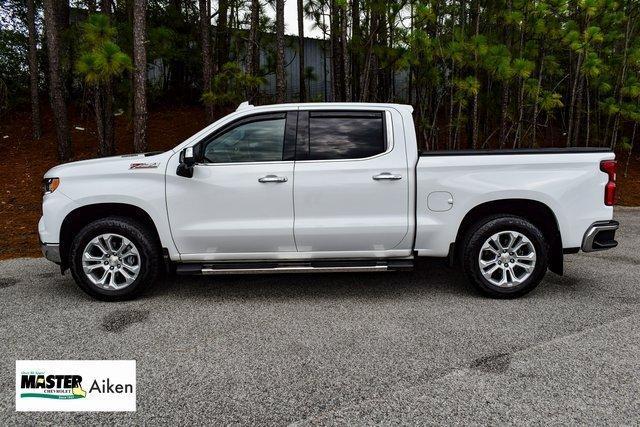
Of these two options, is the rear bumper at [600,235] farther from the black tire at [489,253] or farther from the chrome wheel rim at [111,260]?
the chrome wheel rim at [111,260]

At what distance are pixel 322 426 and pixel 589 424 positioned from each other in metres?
1.43

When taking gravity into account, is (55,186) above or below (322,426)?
above

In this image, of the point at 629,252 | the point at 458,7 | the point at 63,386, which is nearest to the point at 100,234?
the point at 63,386

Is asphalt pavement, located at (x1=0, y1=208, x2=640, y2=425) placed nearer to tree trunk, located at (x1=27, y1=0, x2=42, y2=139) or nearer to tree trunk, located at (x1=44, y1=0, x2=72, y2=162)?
tree trunk, located at (x1=44, y1=0, x2=72, y2=162)

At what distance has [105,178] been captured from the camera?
4387 mm

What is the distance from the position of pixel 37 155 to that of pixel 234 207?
11.5 m

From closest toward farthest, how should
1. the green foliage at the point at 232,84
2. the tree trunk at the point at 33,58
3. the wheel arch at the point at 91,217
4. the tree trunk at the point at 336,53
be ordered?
1. the wheel arch at the point at 91,217
2. the green foliage at the point at 232,84
3. the tree trunk at the point at 336,53
4. the tree trunk at the point at 33,58

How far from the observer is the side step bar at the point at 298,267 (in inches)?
169

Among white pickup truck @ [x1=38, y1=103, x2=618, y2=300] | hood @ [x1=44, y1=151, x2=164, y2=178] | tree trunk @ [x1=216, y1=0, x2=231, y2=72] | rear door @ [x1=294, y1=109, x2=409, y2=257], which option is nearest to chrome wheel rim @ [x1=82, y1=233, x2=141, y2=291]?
white pickup truck @ [x1=38, y1=103, x2=618, y2=300]

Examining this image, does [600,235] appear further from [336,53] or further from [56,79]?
[56,79]

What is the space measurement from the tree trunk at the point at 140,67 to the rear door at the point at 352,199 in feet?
17.9

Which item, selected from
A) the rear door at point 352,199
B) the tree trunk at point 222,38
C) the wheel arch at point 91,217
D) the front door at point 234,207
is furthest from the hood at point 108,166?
the tree trunk at point 222,38

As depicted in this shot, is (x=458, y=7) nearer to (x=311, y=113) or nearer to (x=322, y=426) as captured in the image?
(x=311, y=113)

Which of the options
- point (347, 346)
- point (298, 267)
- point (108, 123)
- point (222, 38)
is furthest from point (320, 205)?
point (222, 38)
